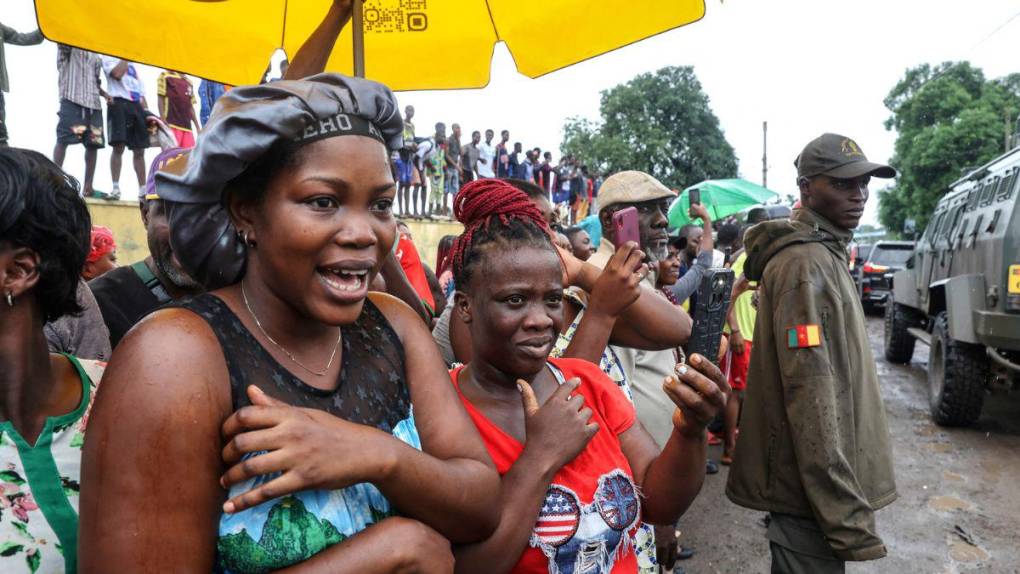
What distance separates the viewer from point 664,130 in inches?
1823

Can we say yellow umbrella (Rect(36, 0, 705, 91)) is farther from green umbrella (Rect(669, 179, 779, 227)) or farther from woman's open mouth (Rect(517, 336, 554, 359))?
green umbrella (Rect(669, 179, 779, 227))

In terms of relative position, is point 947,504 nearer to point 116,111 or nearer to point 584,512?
point 584,512

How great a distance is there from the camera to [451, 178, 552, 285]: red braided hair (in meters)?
1.81

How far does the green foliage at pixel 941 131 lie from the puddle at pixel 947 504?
2460 cm

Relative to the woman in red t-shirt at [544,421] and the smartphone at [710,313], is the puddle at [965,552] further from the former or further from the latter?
the smartphone at [710,313]

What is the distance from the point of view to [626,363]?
8.91 feet

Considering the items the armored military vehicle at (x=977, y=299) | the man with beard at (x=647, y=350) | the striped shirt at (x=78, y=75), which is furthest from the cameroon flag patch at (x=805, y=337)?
the striped shirt at (x=78, y=75)

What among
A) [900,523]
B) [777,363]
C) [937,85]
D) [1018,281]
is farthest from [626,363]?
[937,85]

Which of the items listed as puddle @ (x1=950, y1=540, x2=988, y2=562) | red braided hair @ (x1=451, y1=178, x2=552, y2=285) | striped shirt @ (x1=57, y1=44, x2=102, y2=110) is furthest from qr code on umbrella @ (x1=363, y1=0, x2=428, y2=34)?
striped shirt @ (x1=57, y1=44, x2=102, y2=110)

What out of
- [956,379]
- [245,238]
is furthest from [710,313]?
[956,379]

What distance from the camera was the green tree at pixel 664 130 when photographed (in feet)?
143

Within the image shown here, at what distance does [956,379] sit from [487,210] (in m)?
6.43

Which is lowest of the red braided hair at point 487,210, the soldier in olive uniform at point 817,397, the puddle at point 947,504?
the puddle at point 947,504

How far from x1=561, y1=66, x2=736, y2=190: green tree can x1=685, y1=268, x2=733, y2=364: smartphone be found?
137 ft
